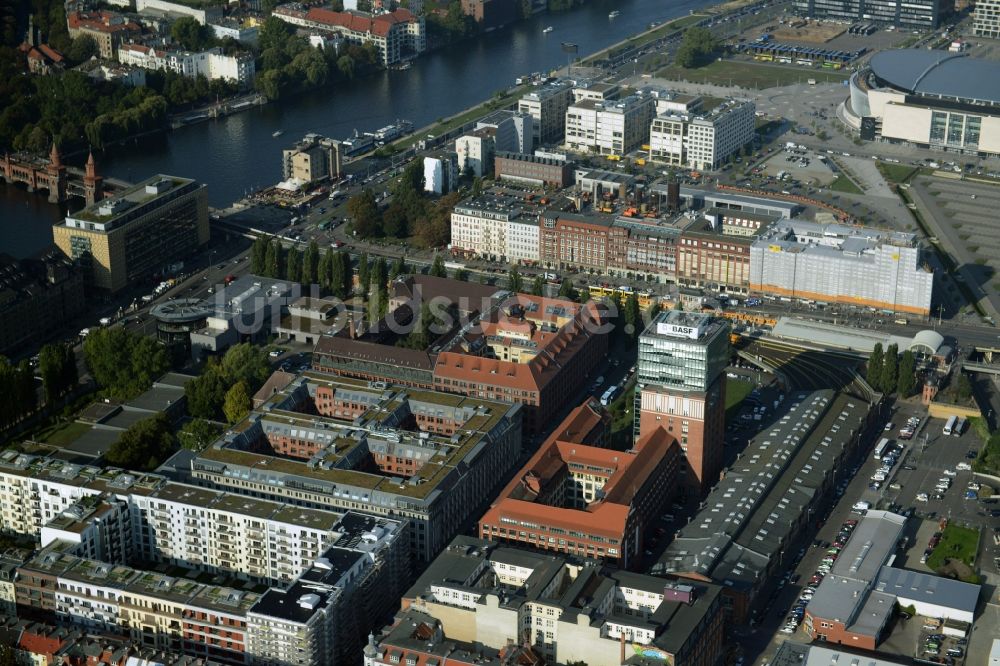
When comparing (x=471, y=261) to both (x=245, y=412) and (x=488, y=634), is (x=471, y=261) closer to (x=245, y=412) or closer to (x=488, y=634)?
(x=245, y=412)

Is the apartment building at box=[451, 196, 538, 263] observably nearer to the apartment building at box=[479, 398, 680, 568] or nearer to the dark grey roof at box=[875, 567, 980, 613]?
the apartment building at box=[479, 398, 680, 568]

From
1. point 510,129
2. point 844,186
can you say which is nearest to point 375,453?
point 510,129

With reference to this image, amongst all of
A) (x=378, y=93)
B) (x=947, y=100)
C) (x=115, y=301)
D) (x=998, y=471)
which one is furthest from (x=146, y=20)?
(x=998, y=471)

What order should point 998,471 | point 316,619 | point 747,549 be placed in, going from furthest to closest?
1. point 998,471
2. point 747,549
3. point 316,619

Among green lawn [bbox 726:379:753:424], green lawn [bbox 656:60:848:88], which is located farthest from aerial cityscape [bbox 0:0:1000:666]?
green lawn [bbox 656:60:848:88]

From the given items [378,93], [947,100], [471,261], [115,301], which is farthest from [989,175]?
[115,301]

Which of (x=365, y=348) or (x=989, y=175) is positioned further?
(x=989, y=175)

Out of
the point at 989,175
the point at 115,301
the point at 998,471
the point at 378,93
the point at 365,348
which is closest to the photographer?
the point at 998,471
